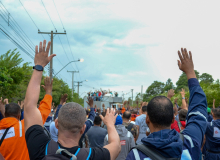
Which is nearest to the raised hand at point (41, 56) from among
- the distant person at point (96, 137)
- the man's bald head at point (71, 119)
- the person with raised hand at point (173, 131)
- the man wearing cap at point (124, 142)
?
the man's bald head at point (71, 119)

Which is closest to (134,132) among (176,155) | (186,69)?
(186,69)

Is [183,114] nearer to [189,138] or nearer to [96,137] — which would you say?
[96,137]

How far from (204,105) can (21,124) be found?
267 centimetres

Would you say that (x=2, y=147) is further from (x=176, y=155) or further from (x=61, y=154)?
(x=176, y=155)

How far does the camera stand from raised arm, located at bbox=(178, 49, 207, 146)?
2.28 meters

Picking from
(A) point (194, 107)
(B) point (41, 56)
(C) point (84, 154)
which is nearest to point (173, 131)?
(A) point (194, 107)

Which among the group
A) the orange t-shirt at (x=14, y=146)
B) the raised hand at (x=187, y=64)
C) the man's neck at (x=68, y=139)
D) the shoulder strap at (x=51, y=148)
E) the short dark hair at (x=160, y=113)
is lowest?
the orange t-shirt at (x=14, y=146)

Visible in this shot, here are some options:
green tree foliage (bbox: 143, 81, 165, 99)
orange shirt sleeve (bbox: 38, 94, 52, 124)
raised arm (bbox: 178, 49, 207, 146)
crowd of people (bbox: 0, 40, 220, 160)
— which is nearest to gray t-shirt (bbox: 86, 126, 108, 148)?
orange shirt sleeve (bbox: 38, 94, 52, 124)

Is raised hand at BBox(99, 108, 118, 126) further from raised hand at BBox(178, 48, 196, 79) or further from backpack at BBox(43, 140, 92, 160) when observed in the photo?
raised hand at BBox(178, 48, 196, 79)

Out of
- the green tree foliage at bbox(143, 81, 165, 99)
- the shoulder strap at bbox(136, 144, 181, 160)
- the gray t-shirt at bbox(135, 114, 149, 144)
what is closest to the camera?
the shoulder strap at bbox(136, 144, 181, 160)

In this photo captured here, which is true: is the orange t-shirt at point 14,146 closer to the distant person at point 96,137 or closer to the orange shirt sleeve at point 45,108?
the orange shirt sleeve at point 45,108

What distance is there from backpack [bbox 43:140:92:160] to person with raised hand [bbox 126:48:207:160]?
1.32ft

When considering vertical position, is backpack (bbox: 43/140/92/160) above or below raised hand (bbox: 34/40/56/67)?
below

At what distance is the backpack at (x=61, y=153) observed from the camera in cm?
190
